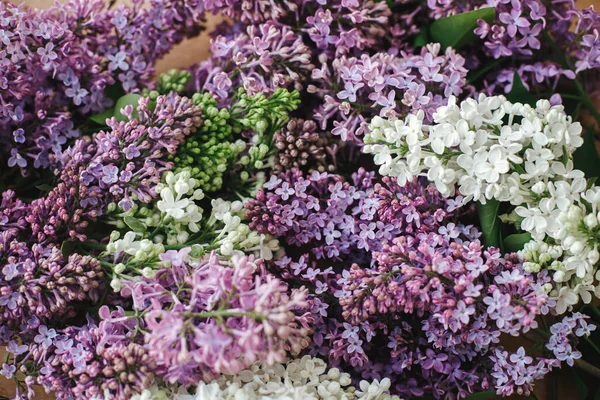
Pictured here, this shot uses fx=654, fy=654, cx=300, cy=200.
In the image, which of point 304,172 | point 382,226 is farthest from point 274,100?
point 382,226

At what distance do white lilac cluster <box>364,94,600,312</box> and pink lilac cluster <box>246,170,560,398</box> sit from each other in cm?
6

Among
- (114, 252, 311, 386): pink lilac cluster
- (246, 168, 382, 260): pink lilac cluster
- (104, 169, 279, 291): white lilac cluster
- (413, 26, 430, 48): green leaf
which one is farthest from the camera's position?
(413, 26, 430, 48): green leaf

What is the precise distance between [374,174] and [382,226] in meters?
0.16

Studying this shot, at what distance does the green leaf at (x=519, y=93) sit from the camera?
1.47 metres

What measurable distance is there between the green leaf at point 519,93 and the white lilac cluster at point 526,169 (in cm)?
22

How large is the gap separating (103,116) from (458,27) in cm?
84

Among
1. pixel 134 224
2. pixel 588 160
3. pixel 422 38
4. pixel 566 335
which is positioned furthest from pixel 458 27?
pixel 134 224

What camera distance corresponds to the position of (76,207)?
131 cm

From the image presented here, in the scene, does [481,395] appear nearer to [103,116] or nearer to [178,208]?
[178,208]

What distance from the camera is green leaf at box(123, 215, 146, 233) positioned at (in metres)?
1.29

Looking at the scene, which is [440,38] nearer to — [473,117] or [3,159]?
[473,117]

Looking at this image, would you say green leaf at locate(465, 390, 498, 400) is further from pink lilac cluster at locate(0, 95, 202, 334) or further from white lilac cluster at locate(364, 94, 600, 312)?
pink lilac cluster at locate(0, 95, 202, 334)

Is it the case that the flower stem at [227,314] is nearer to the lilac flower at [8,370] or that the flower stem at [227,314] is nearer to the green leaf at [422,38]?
the lilac flower at [8,370]

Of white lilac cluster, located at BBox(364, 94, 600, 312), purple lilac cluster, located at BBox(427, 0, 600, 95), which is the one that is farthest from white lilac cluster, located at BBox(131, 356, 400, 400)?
purple lilac cluster, located at BBox(427, 0, 600, 95)
